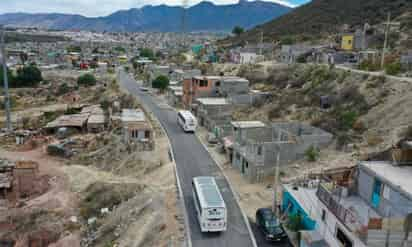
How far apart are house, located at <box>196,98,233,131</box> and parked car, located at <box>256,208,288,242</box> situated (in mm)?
20516

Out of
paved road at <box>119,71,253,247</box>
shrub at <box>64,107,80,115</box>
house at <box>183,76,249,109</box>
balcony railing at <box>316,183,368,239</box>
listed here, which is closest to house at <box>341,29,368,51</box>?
house at <box>183,76,249,109</box>

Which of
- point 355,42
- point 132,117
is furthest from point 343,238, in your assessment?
point 355,42

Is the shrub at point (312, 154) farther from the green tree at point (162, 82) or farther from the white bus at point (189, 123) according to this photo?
the green tree at point (162, 82)

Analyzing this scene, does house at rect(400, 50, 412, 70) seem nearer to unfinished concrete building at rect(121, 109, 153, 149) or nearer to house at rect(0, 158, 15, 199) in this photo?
unfinished concrete building at rect(121, 109, 153, 149)

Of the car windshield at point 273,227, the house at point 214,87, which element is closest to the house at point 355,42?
the house at point 214,87

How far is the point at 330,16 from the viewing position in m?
95.9

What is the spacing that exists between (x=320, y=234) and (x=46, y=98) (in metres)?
71.7

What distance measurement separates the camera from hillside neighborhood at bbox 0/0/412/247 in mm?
16609

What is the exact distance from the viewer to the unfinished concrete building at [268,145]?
26.8m

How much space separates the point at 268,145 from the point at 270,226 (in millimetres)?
8337

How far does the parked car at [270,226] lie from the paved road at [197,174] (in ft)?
3.24

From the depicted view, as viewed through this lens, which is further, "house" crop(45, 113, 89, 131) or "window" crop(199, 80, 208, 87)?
"window" crop(199, 80, 208, 87)

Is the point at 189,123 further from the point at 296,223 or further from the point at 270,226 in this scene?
the point at 296,223

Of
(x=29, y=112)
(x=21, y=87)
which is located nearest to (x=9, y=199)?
(x=29, y=112)
